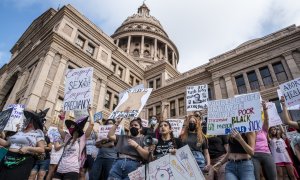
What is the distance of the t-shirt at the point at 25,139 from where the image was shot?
4004 mm

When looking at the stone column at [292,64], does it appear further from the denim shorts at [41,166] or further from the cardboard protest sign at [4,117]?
the cardboard protest sign at [4,117]

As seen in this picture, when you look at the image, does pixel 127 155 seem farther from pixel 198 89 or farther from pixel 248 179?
pixel 198 89

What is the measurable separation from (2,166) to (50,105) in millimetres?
13884

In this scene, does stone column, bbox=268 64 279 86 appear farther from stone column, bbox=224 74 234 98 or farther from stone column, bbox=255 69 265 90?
stone column, bbox=224 74 234 98

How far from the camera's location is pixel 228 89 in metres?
19.3

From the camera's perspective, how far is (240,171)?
135 inches

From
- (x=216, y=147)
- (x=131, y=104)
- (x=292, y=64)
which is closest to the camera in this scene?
(x=216, y=147)

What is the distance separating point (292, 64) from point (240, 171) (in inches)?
676

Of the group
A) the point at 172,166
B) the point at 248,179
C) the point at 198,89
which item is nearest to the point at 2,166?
the point at 172,166

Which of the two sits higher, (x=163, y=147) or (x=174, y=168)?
(x=163, y=147)

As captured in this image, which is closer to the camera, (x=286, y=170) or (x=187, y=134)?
(x=187, y=134)

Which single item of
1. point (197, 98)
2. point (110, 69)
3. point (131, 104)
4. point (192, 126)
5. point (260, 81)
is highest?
point (110, 69)

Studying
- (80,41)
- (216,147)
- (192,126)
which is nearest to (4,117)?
(192,126)

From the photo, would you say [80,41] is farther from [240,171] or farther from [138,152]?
[240,171]
